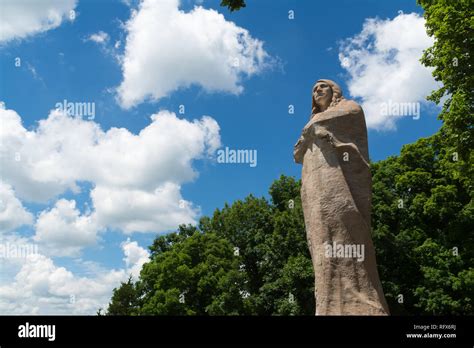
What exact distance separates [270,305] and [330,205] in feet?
78.7

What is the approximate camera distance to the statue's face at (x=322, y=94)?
→ 1103cm

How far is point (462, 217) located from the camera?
85.1 ft

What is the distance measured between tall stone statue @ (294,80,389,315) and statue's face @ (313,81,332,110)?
2 centimetres

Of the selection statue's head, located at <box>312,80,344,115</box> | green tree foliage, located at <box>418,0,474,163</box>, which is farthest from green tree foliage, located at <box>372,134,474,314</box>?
statue's head, located at <box>312,80,344,115</box>

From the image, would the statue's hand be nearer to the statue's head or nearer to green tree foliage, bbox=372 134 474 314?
the statue's head

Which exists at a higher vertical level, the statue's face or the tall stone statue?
the statue's face

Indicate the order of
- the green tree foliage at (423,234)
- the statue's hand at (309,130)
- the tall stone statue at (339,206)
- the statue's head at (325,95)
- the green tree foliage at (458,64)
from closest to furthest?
the tall stone statue at (339,206), the statue's hand at (309,130), the statue's head at (325,95), the green tree foliage at (458,64), the green tree foliage at (423,234)

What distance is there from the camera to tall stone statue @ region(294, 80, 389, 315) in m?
9.09

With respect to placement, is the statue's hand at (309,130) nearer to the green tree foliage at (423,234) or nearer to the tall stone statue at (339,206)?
the tall stone statue at (339,206)

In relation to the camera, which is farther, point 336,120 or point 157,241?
point 157,241

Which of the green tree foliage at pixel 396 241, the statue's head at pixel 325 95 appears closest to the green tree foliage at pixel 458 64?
the green tree foliage at pixel 396 241

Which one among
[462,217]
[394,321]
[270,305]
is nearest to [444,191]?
[462,217]

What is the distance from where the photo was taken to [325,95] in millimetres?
11094

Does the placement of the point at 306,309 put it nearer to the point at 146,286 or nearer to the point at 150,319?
the point at 146,286
